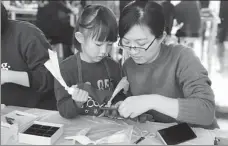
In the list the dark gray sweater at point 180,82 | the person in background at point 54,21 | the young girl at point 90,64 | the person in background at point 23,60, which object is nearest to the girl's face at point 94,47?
the young girl at point 90,64

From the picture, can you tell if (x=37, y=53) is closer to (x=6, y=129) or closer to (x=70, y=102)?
(x=70, y=102)

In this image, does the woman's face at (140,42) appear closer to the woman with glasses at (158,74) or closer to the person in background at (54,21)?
the woman with glasses at (158,74)

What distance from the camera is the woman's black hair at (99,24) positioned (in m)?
1.22

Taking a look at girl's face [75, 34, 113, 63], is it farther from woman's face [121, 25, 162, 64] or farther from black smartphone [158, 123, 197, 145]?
black smartphone [158, 123, 197, 145]

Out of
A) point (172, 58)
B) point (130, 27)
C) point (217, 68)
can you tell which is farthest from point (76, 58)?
point (217, 68)

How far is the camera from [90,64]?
1359mm

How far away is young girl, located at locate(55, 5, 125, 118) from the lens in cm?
119

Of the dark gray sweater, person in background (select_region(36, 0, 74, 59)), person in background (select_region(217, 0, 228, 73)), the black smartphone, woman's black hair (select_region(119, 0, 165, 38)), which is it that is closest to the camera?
the black smartphone

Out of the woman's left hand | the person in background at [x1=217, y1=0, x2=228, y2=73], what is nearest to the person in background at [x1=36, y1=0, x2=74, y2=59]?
the person in background at [x1=217, y1=0, x2=228, y2=73]

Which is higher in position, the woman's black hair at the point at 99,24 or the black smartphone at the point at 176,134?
the woman's black hair at the point at 99,24

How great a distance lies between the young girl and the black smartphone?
330 mm

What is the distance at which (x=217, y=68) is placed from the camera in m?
4.56

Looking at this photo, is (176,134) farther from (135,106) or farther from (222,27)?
(222,27)

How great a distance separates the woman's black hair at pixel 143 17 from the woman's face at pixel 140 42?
15mm
